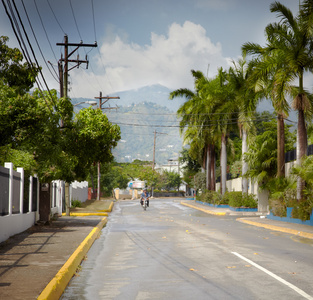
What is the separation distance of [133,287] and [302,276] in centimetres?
335

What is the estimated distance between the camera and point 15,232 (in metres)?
17.5

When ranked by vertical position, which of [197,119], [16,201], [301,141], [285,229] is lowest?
[285,229]

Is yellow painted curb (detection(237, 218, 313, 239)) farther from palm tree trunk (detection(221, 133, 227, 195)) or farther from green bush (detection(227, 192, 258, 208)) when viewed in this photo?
palm tree trunk (detection(221, 133, 227, 195))

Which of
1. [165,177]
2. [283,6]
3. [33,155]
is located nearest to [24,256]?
[33,155]

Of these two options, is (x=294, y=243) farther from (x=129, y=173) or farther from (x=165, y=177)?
(x=129, y=173)

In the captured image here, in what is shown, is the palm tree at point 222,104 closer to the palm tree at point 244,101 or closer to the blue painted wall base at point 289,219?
the palm tree at point 244,101

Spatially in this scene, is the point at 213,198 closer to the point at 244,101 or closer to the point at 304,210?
the point at 244,101

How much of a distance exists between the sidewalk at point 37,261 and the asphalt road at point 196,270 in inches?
14.5

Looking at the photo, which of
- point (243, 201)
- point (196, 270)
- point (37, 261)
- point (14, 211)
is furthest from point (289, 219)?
point (37, 261)

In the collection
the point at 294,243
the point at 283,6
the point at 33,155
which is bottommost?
the point at 294,243

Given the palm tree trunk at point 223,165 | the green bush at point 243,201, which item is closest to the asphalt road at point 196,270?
the green bush at point 243,201

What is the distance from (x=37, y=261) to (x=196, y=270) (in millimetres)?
3447

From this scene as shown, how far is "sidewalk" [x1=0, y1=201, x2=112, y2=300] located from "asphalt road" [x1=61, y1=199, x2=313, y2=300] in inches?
14.5

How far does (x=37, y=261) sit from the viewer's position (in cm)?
1117
